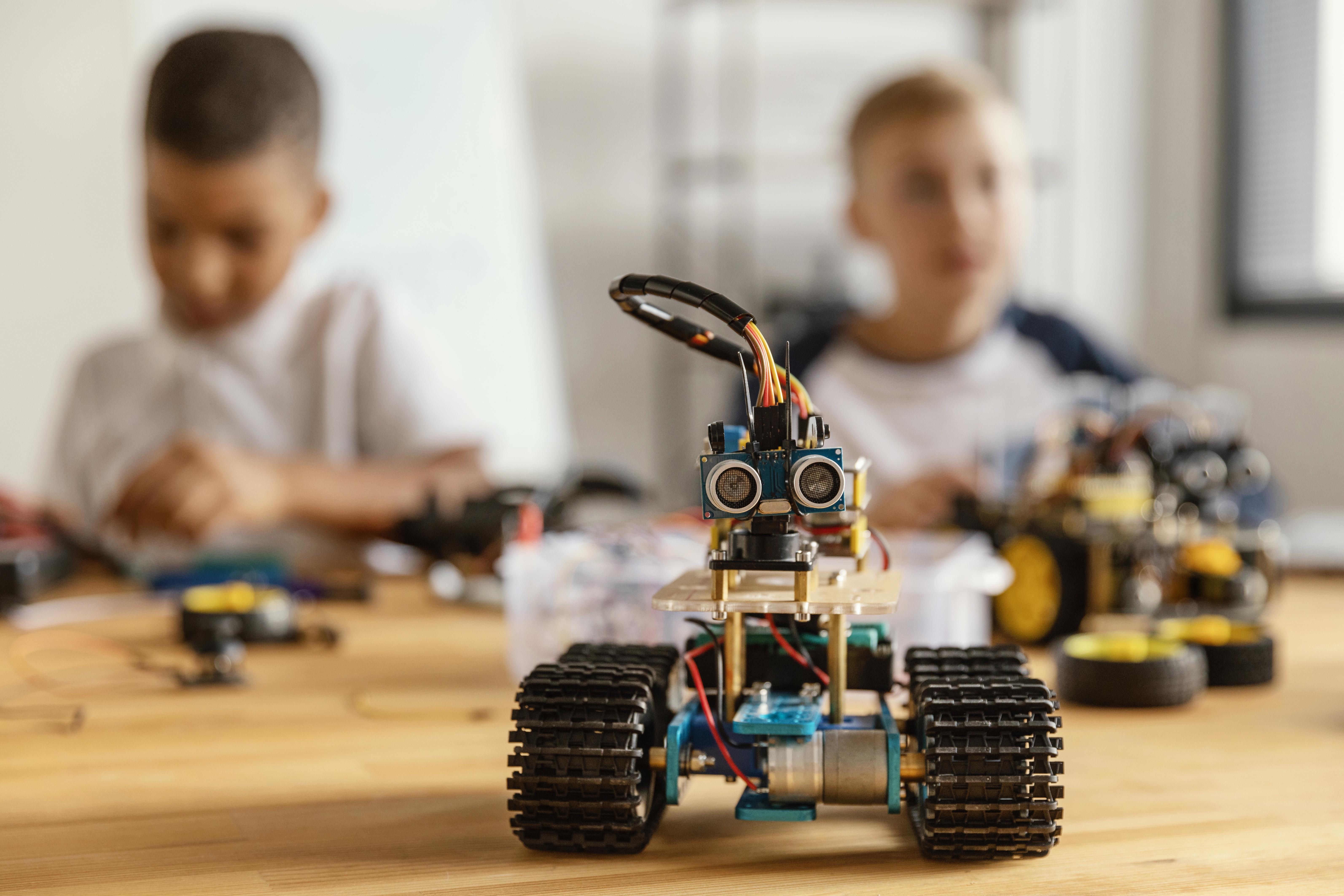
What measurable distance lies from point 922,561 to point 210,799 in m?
0.53

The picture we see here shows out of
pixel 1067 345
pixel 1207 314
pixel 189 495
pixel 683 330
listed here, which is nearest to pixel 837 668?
pixel 683 330

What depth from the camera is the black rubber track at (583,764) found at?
55cm

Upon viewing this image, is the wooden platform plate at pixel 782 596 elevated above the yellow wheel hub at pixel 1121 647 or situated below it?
above

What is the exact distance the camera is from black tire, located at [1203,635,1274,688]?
89cm

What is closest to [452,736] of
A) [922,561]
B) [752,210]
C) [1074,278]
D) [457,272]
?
[922,561]

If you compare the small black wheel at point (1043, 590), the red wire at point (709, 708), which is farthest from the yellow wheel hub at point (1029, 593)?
the red wire at point (709, 708)

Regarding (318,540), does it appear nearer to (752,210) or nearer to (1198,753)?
(1198,753)

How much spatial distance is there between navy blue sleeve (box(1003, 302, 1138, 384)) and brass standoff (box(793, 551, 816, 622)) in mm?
1247

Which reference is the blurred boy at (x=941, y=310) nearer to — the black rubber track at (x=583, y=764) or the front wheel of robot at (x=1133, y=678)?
the front wheel of robot at (x=1133, y=678)

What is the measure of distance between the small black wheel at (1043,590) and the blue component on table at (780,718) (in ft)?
1.46

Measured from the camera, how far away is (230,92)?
137 cm

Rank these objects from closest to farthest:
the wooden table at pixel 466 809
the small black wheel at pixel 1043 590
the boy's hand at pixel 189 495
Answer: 1. the wooden table at pixel 466 809
2. the small black wheel at pixel 1043 590
3. the boy's hand at pixel 189 495

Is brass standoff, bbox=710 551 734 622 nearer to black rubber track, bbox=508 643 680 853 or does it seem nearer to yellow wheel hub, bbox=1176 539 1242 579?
black rubber track, bbox=508 643 680 853

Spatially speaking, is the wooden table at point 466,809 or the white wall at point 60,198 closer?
the wooden table at point 466,809
